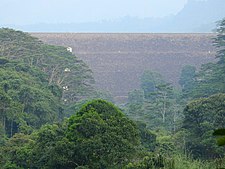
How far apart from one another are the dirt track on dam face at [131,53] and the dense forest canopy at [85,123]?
12166 mm

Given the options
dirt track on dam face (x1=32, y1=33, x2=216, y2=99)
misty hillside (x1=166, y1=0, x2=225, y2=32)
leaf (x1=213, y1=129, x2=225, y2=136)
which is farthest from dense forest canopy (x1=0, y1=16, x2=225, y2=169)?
misty hillside (x1=166, y1=0, x2=225, y2=32)

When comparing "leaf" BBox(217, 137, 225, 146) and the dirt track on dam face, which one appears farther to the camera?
A: the dirt track on dam face

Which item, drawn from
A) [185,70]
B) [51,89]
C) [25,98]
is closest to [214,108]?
[25,98]

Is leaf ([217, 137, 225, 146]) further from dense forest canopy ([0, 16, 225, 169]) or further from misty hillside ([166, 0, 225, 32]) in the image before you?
misty hillside ([166, 0, 225, 32])

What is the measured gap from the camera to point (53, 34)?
42.4m

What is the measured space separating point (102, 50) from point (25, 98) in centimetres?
2356

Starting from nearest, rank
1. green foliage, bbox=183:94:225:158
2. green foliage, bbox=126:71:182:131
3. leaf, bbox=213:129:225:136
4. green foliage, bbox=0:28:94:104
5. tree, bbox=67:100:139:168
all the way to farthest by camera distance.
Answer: leaf, bbox=213:129:225:136 < tree, bbox=67:100:139:168 < green foliage, bbox=183:94:225:158 < green foliage, bbox=126:71:182:131 < green foliage, bbox=0:28:94:104

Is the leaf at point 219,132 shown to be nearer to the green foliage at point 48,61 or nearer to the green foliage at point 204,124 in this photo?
the green foliage at point 204,124

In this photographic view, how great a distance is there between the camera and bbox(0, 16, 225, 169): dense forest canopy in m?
10.8

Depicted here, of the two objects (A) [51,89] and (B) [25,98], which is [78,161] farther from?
(A) [51,89]

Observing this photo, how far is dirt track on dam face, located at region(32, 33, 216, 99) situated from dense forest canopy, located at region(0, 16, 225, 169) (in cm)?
1217

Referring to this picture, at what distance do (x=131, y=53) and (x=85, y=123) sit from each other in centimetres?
3304

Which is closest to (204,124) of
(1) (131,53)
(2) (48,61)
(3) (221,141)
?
(3) (221,141)

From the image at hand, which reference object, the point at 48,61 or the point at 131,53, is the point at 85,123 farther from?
the point at 131,53
